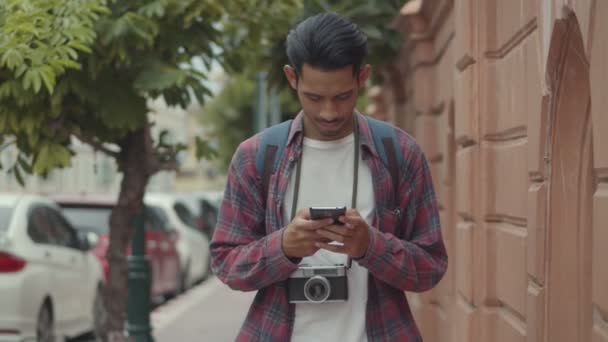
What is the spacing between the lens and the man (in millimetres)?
3912

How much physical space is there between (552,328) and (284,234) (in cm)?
181

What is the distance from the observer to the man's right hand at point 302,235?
146 inches

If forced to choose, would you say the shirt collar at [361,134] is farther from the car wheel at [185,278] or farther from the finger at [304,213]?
the car wheel at [185,278]

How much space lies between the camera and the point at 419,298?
12953mm

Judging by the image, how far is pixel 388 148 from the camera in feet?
13.5

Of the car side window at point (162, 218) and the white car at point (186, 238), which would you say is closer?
the car side window at point (162, 218)

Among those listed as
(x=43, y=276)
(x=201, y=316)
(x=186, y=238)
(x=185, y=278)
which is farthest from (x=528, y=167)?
(x=186, y=238)

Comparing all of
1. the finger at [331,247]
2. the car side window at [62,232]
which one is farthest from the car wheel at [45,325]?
the finger at [331,247]

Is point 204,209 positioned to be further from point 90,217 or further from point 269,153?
point 269,153

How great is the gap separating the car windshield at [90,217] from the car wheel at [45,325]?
5077 mm

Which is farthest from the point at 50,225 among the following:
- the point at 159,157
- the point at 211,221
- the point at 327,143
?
the point at 211,221

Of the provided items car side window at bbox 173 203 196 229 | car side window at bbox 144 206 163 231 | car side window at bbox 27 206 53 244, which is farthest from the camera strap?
car side window at bbox 173 203 196 229

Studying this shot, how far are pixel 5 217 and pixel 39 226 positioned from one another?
664 millimetres

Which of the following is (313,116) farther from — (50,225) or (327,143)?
(50,225)
